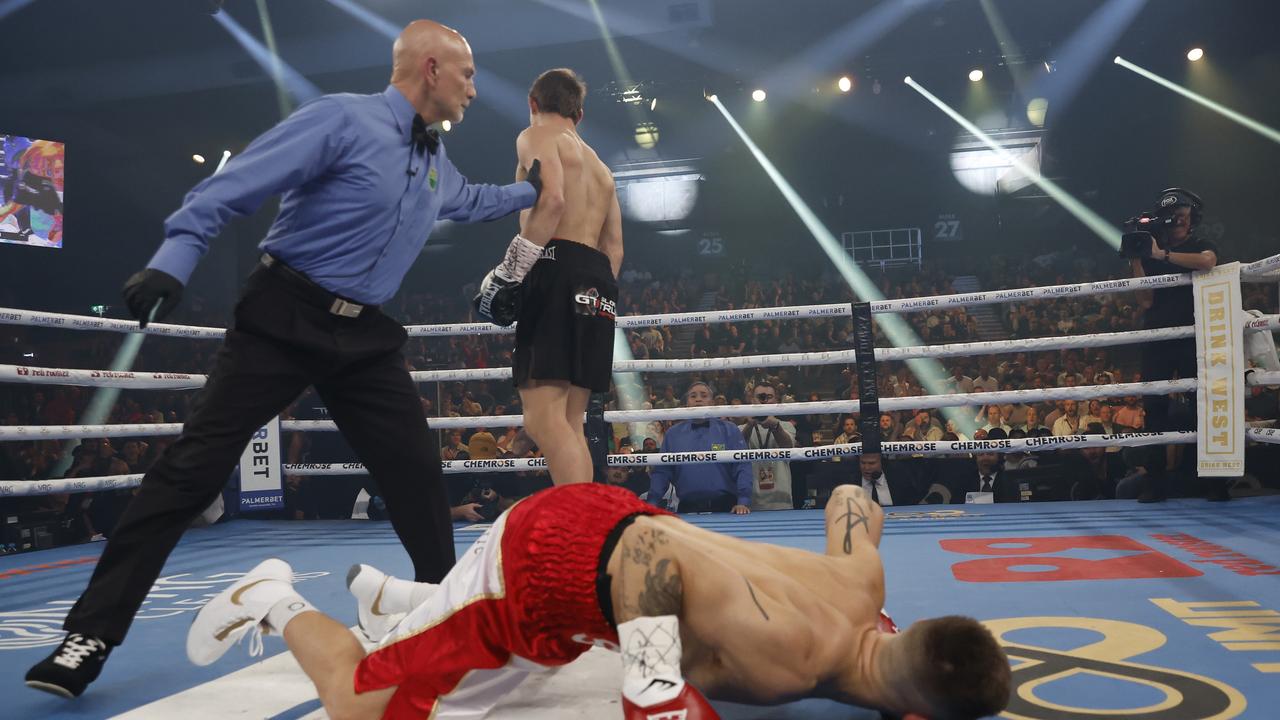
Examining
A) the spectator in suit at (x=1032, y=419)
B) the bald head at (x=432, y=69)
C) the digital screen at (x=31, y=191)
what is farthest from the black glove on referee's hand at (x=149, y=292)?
the digital screen at (x=31, y=191)

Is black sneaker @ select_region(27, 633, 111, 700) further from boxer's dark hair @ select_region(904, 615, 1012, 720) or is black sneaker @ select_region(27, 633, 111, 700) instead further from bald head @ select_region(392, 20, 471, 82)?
boxer's dark hair @ select_region(904, 615, 1012, 720)

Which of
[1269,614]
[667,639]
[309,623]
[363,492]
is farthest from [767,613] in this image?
[363,492]

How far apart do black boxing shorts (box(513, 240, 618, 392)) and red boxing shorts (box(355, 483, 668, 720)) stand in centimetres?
110

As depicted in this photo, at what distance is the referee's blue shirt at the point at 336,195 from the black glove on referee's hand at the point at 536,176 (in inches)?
14.7

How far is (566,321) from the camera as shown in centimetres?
247

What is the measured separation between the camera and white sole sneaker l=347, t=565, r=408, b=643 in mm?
1748

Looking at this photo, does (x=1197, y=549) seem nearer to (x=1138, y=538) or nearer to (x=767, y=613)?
(x=1138, y=538)

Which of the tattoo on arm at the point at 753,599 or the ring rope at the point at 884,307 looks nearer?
the tattoo on arm at the point at 753,599

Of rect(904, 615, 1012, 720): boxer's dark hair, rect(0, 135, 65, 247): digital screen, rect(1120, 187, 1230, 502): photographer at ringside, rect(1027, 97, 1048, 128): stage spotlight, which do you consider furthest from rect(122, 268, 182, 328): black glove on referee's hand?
rect(1027, 97, 1048, 128): stage spotlight

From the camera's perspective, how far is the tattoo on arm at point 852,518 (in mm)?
1430

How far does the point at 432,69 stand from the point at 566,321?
78cm

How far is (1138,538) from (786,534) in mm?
1226

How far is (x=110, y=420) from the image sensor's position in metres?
9.59

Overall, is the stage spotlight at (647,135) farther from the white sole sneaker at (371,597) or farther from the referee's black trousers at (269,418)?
the white sole sneaker at (371,597)
